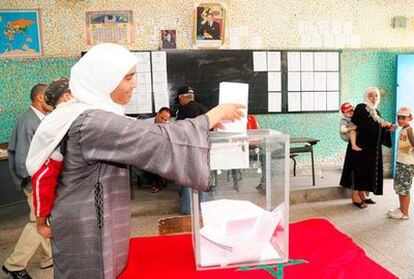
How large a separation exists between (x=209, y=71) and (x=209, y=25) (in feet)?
2.16

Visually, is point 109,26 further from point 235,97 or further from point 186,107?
point 235,97

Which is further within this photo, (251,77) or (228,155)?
(251,77)

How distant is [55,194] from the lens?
115 centimetres

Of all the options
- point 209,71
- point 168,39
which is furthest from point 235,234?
point 168,39

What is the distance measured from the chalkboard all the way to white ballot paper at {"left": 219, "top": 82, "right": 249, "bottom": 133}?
4193 mm

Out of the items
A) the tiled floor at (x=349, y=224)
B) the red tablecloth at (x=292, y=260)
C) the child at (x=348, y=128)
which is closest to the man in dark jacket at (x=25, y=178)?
the tiled floor at (x=349, y=224)

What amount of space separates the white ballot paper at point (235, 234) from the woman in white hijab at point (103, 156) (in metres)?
0.17

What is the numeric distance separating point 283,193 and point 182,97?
12.4 ft

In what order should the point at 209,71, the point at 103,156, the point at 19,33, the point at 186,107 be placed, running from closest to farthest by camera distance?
the point at 103,156 → the point at 186,107 → the point at 19,33 → the point at 209,71

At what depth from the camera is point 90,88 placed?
1104mm

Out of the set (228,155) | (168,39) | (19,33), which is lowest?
(228,155)

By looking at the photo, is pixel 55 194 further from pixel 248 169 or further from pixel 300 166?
pixel 300 166

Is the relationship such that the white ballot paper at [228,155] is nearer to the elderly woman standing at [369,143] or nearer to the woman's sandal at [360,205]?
the elderly woman standing at [369,143]

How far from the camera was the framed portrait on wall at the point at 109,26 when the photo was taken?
5121 millimetres
